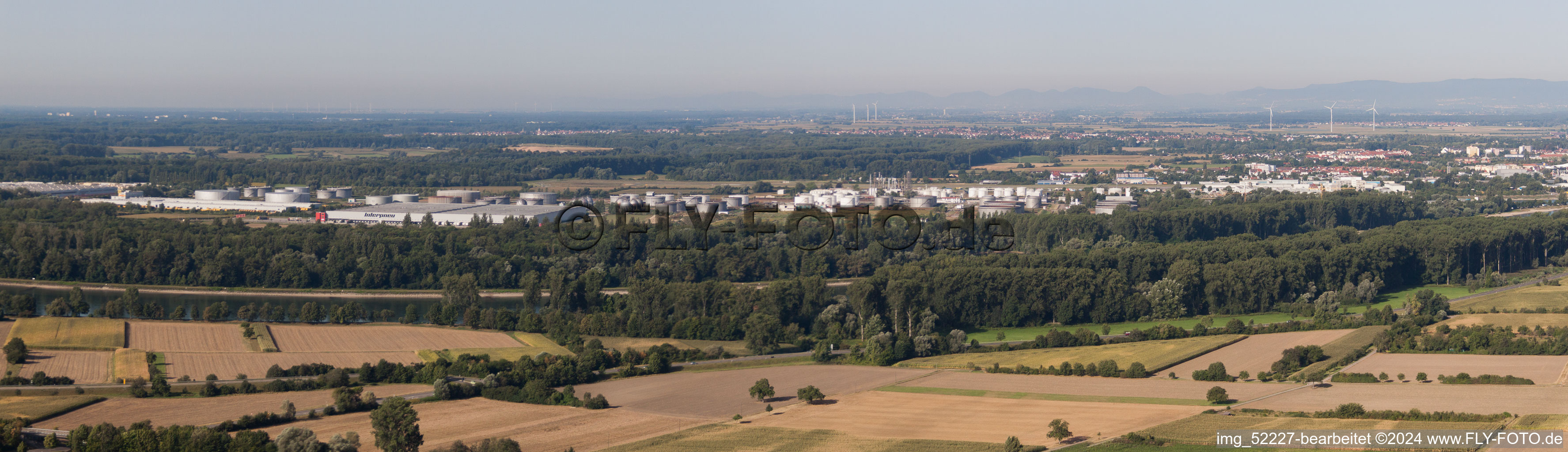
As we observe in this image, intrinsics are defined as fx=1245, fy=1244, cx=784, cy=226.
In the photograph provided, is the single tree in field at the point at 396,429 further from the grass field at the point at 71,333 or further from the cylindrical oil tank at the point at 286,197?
the cylindrical oil tank at the point at 286,197

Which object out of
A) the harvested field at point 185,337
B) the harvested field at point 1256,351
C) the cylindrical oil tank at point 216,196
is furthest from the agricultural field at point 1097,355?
the cylindrical oil tank at point 216,196

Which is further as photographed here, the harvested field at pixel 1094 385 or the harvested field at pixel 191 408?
the harvested field at pixel 1094 385

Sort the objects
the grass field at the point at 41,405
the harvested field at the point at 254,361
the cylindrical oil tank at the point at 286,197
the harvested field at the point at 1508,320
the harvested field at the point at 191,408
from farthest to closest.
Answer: the cylindrical oil tank at the point at 286,197 → the harvested field at the point at 1508,320 → the harvested field at the point at 254,361 → the grass field at the point at 41,405 → the harvested field at the point at 191,408

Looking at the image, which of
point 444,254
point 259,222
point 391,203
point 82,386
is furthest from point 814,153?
point 82,386

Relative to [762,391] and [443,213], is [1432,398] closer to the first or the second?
[762,391]

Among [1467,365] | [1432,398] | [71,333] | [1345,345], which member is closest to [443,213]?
Result: [71,333]

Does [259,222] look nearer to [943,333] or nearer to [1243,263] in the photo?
[943,333]
